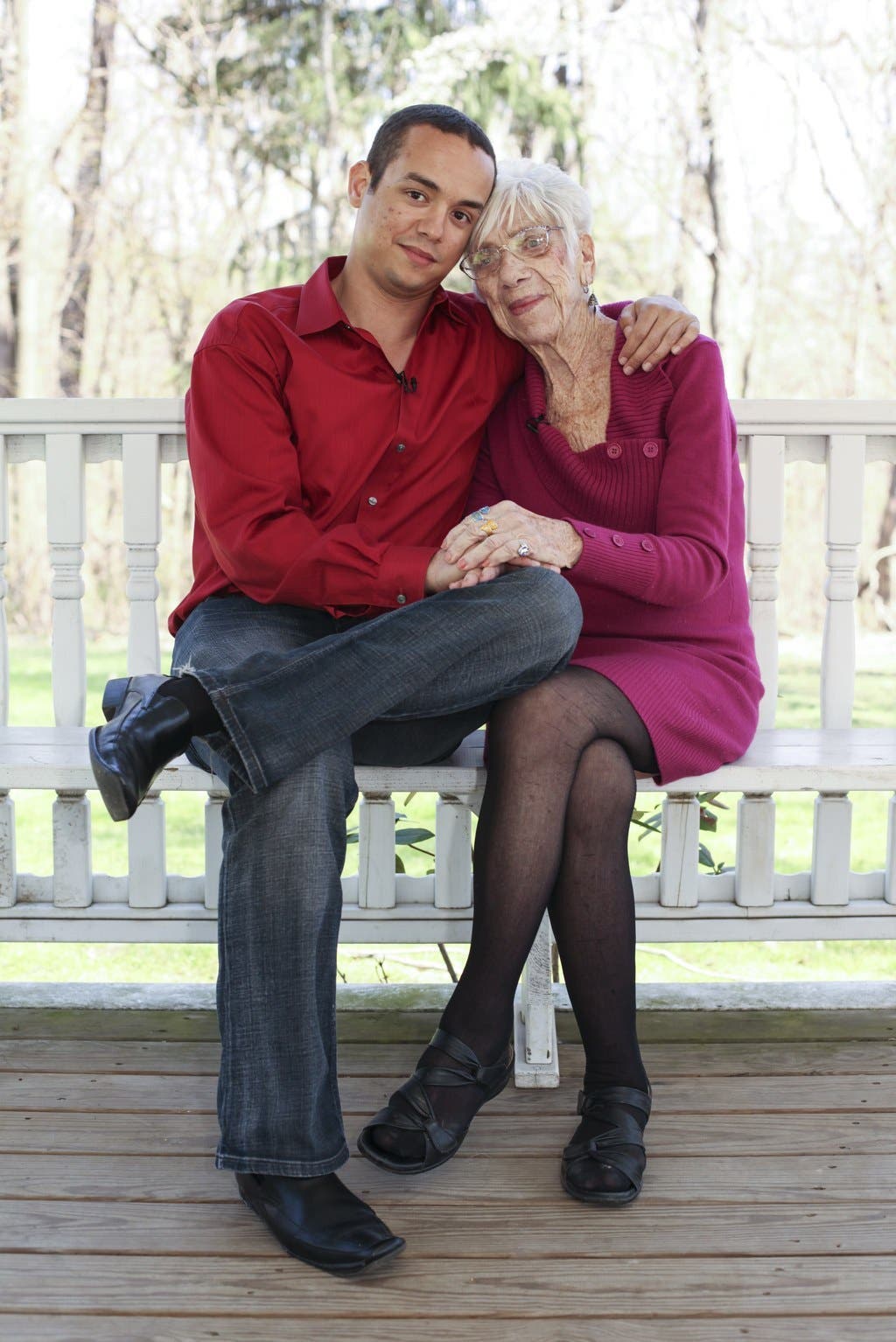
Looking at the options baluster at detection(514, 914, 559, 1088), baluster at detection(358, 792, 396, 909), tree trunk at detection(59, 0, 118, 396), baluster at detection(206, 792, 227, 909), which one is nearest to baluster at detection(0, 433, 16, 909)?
baluster at detection(206, 792, 227, 909)

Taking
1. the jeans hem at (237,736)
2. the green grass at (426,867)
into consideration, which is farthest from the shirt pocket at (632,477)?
the green grass at (426,867)

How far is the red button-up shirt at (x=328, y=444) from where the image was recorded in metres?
2.02

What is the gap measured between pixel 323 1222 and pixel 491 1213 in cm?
25

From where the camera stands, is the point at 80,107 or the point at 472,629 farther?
the point at 80,107

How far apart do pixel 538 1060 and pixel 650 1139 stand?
0.85ft

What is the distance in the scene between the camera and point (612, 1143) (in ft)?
5.95

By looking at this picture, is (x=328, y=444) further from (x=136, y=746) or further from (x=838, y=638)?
(x=838, y=638)

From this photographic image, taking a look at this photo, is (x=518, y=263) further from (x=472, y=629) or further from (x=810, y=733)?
(x=810, y=733)

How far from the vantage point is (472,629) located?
183 cm

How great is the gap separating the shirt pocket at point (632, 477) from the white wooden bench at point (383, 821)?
0.44 metres

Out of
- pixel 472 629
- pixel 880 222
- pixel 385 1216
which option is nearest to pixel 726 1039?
pixel 385 1216

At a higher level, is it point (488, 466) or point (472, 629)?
point (488, 466)

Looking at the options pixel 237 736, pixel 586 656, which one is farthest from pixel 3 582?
pixel 586 656

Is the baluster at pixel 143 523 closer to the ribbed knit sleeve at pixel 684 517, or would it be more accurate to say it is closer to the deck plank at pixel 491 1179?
the ribbed knit sleeve at pixel 684 517
